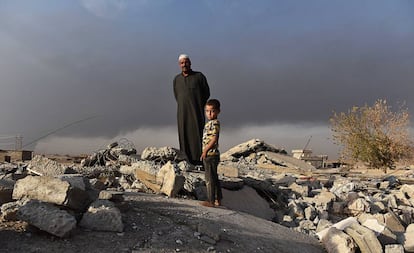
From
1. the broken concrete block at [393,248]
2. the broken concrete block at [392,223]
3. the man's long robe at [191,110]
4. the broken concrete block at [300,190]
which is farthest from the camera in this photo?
the broken concrete block at [300,190]

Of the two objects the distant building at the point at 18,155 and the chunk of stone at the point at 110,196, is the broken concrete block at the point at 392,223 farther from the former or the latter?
the distant building at the point at 18,155

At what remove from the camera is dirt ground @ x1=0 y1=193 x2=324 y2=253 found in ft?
11.9

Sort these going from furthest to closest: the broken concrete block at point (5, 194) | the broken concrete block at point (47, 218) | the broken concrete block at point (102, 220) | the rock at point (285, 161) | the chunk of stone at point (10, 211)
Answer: the rock at point (285, 161) → the broken concrete block at point (5, 194) → the broken concrete block at point (102, 220) → the chunk of stone at point (10, 211) → the broken concrete block at point (47, 218)

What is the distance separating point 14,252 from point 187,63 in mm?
4638

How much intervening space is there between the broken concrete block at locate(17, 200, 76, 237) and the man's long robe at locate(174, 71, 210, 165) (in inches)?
165

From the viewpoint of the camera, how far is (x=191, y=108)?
307 inches

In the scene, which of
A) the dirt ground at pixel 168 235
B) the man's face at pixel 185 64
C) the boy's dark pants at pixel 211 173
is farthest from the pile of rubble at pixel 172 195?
the man's face at pixel 185 64

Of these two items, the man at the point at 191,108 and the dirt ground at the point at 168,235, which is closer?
the dirt ground at the point at 168,235

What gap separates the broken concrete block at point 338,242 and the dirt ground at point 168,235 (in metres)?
0.14

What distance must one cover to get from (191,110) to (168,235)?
391cm

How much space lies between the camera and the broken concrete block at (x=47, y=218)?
11.8ft

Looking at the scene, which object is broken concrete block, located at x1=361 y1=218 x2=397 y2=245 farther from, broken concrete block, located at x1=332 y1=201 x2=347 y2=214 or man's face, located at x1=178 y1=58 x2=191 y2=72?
man's face, located at x1=178 y1=58 x2=191 y2=72

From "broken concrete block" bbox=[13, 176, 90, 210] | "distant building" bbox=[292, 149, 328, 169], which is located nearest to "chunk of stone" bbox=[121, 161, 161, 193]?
"broken concrete block" bbox=[13, 176, 90, 210]

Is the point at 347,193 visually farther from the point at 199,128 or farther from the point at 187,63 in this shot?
the point at 187,63
